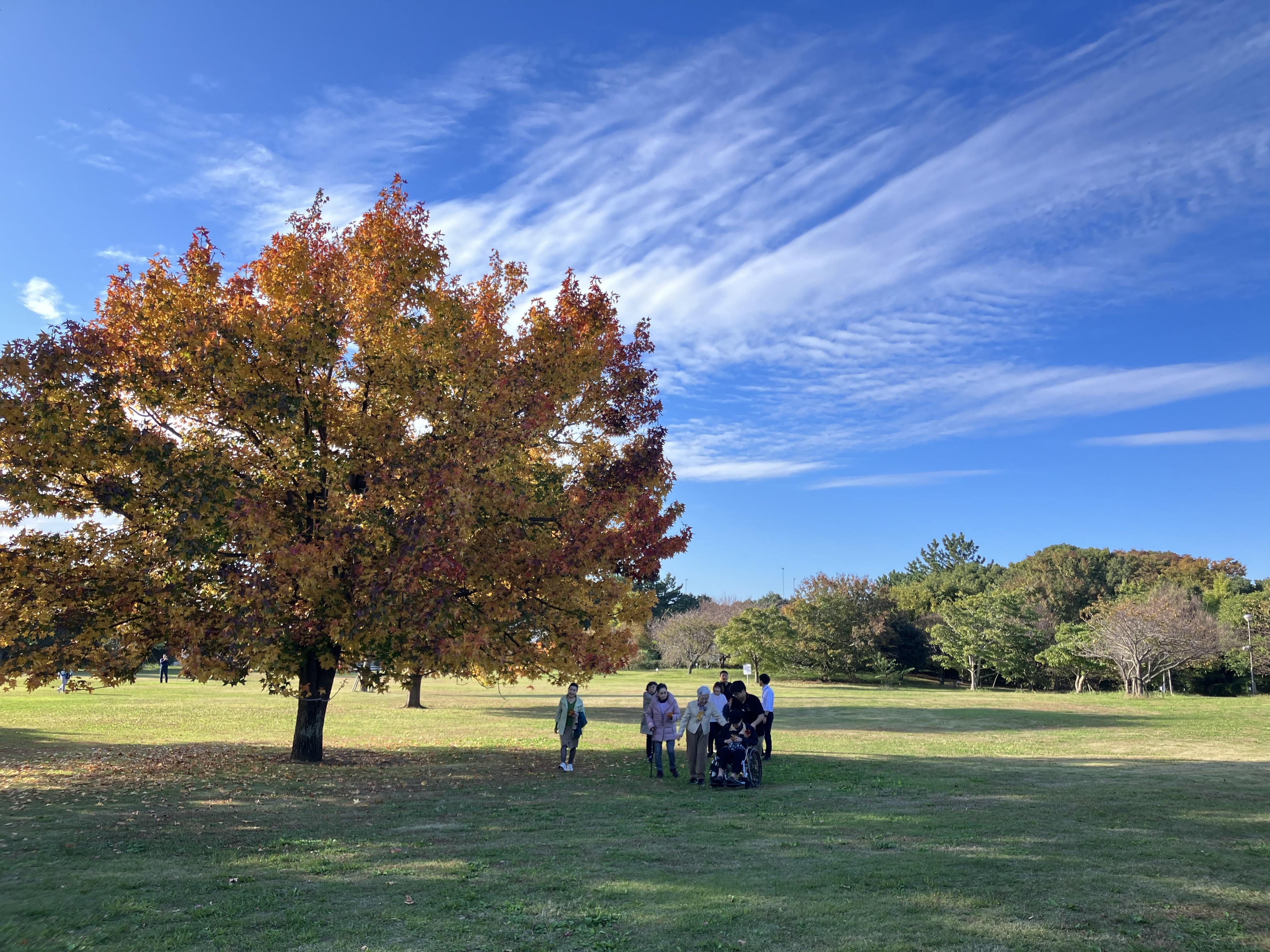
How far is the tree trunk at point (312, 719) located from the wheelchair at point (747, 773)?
7.31 meters

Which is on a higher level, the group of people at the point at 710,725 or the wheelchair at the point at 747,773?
the group of people at the point at 710,725

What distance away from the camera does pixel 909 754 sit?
17.6m

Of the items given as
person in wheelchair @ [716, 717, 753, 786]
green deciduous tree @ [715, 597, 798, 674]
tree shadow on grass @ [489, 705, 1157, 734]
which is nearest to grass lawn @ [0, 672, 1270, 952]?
person in wheelchair @ [716, 717, 753, 786]

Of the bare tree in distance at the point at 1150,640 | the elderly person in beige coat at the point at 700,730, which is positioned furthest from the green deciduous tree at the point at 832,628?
the elderly person in beige coat at the point at 700,730

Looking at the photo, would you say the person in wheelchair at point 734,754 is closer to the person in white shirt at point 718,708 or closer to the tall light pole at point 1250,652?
the person in white shirt at point 718,708

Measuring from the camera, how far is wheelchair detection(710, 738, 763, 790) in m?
13.4

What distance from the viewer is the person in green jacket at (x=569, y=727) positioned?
49.4 ft

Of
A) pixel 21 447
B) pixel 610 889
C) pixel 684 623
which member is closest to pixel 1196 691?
pixel 684 623

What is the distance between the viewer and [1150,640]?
38000 millimetres

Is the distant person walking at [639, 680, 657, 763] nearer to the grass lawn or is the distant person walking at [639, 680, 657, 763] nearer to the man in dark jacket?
the grass lawn

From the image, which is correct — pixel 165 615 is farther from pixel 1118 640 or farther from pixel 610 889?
pixel 1118 640

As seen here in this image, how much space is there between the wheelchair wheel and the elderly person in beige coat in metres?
0.62

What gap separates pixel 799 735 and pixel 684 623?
158 ft

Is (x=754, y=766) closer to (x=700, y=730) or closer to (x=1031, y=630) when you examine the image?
(x=700, y=730)
